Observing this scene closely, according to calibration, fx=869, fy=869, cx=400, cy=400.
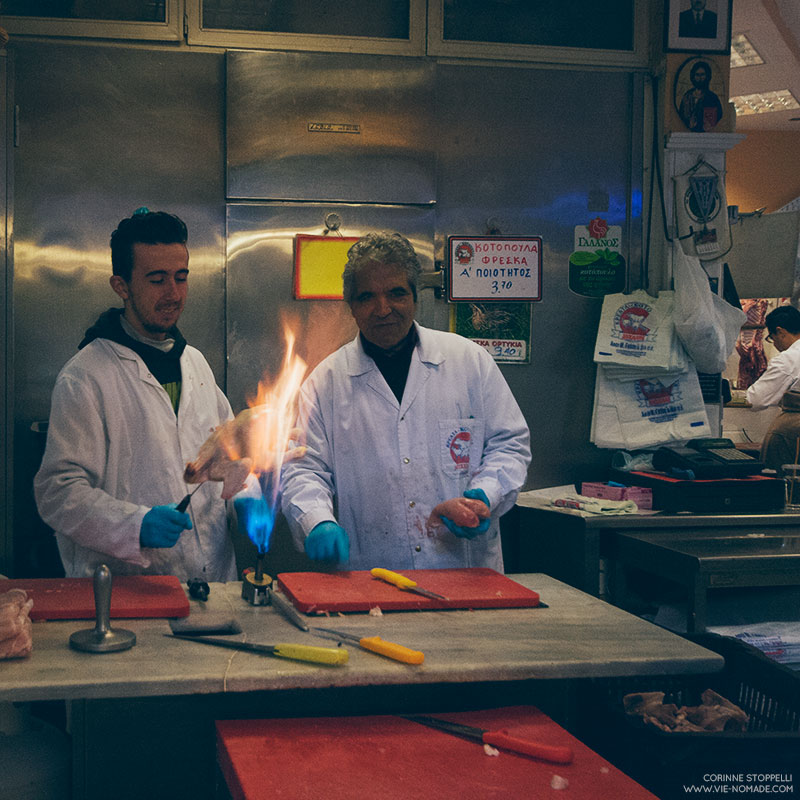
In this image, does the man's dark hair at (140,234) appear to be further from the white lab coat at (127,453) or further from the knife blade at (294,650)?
the knife blade at (294,650)

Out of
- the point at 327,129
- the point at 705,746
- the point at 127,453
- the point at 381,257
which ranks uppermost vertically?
the point at 327,129

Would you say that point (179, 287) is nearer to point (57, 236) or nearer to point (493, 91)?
point (57, 236)

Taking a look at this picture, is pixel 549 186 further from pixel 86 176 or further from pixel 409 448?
pixel 86 176

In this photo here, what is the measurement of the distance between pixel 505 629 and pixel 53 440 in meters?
1.37

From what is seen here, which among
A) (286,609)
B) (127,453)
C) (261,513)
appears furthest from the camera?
(127,453)

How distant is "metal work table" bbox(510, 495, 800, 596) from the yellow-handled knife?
1247 millimetres

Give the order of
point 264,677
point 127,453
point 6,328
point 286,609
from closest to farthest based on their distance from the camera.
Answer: point 264,677 → point 286,609 → point 127,453 → point 6,328

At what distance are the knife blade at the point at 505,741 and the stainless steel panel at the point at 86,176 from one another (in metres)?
2.43

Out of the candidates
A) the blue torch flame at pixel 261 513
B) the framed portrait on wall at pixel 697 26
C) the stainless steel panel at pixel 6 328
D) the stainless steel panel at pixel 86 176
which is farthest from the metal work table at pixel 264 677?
the framed portrait on wall at pixel 697 26

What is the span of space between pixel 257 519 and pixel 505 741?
0.89m

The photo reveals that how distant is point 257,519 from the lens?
211 cm

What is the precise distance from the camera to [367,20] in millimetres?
3719

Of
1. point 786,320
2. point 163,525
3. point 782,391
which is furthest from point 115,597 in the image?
point 786,320

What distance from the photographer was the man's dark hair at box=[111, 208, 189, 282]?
8.55 feet
